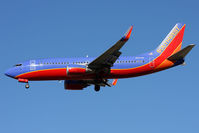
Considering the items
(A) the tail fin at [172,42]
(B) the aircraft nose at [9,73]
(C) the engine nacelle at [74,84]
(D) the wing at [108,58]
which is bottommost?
(C) the engine nacelle at [74,84]

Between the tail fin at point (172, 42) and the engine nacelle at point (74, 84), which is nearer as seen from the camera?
the tail fin at point (172, 42)

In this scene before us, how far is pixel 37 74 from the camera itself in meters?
52.2

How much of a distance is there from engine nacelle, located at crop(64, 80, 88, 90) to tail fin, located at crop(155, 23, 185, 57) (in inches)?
422

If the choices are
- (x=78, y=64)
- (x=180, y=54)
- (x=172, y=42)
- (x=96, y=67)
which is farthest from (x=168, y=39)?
(x=78, y=64)

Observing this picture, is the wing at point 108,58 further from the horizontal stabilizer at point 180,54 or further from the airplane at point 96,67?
the horizontal stabilizer at point 180,54

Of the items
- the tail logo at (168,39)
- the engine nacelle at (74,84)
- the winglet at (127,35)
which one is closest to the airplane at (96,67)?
the tail logo at (168,39)

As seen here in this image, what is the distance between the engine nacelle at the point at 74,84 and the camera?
55.9 metres

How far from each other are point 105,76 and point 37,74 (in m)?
8.35

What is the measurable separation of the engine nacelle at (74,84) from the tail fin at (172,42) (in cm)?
1071

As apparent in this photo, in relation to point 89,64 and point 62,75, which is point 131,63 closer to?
point 89,64

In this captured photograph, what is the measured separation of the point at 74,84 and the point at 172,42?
549 inches

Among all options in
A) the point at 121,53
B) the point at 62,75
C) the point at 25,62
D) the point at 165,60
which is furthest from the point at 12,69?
the point at 165,60

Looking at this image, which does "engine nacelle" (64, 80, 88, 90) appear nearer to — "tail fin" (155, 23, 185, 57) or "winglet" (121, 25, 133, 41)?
"tail fin" (155, 23, 185, 57)

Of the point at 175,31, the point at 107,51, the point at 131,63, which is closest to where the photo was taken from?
the point at 107,51
